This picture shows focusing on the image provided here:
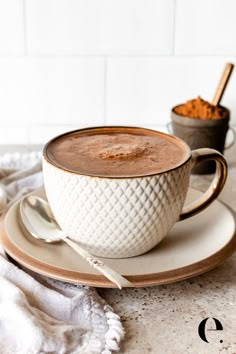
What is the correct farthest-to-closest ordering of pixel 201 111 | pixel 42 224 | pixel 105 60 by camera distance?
pixel 105 60 < pixel 201 111 < pixel 42 224

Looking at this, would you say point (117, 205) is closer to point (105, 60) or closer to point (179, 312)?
point (179, 312)

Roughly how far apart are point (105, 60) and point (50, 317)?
1.86ft

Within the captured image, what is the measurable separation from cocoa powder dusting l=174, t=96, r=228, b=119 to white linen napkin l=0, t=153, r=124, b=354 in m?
0.39

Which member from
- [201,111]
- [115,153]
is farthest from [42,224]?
[201,111]

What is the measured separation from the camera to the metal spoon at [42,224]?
0.59 meters

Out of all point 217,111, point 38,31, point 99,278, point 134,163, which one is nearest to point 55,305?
point 99,278

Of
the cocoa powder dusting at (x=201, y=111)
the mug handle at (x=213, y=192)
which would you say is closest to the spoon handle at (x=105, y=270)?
the mug handle at (x=213, y=192)

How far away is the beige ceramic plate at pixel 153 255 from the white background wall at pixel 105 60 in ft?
1.26

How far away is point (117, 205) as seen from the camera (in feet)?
1.84

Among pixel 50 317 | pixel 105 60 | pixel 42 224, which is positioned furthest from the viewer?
pixel 105 60

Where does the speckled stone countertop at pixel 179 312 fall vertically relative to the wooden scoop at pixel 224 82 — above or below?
below

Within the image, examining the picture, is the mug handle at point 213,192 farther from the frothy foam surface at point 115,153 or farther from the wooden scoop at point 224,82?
the wooden scoop at point 224,82

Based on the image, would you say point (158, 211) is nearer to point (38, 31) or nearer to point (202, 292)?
point (202, 292)

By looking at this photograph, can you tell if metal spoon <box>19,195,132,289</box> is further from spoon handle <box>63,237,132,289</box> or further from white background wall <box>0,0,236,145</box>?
A: white background wall <box>0,0,236,145</box>
